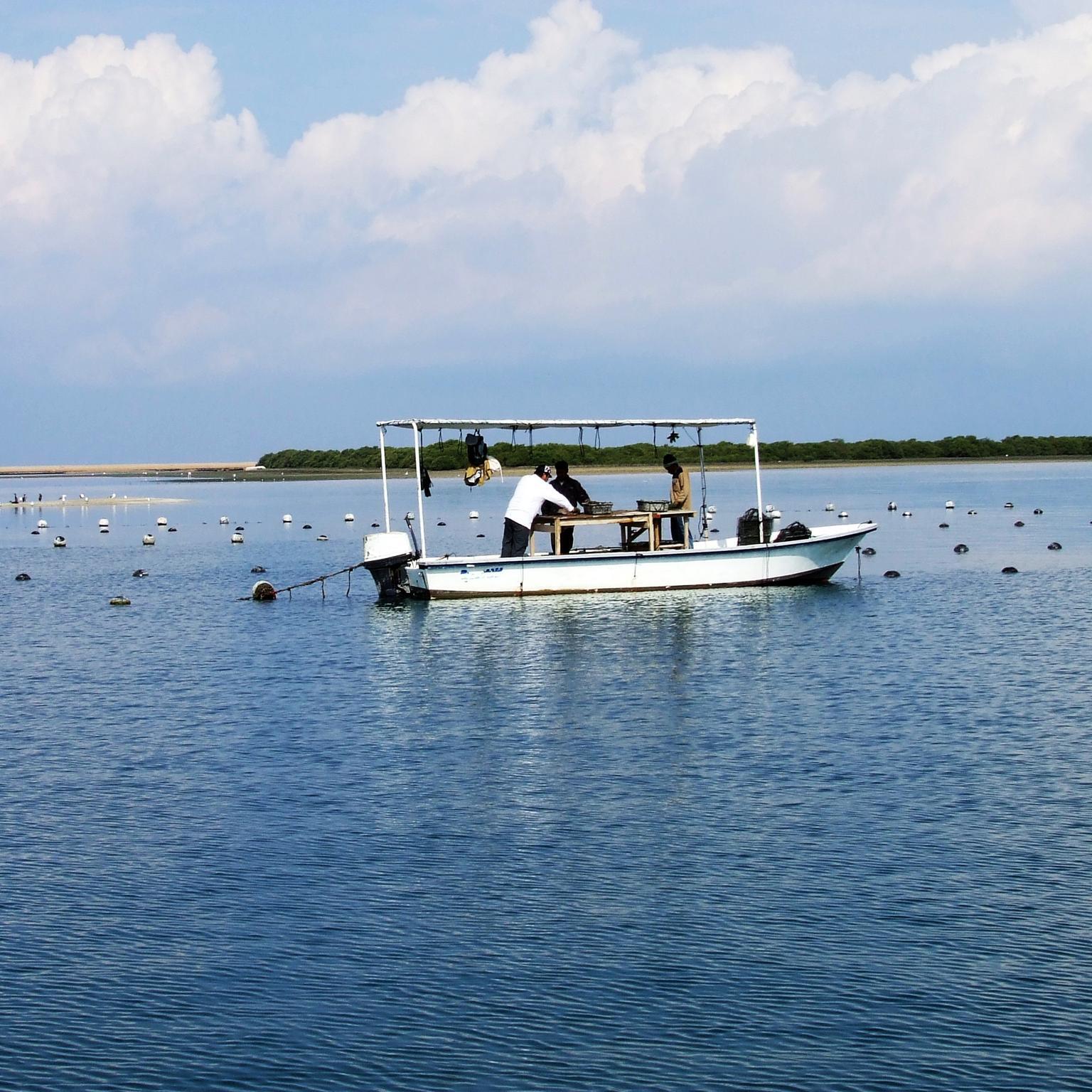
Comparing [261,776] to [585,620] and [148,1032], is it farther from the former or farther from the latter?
[585,620]

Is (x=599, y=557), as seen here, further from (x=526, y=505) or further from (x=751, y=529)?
(x=751, y=529)

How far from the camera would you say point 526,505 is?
33875mm

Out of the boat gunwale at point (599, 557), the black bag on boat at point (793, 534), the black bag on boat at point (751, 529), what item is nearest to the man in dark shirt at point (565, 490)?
the boat gunwale at point (599, 557)

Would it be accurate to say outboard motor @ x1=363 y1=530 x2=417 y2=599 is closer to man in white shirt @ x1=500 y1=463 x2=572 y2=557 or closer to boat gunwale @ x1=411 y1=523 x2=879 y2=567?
boat gunwale @ x1=411 y1=523 x2=879 y2=567

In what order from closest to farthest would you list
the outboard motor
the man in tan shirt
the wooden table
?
the wooden table, the man in tan shirt, the outboard motor

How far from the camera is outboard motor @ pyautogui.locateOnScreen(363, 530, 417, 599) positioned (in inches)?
1404

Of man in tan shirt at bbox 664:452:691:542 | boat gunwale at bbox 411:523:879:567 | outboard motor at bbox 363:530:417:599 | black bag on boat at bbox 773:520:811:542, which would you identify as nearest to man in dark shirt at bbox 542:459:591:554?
boat gunwale at bbox 411:523:879:567

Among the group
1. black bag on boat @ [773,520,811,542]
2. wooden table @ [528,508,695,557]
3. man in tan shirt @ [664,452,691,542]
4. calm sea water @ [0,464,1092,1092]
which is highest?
man in tan shirt @ [664,452,691,542]

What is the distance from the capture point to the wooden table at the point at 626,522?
34281 mm

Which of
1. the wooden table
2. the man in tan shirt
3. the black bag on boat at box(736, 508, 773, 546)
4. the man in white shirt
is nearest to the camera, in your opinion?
the man in white shirt

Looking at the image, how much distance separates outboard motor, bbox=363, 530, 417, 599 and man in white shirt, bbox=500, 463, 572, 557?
2461 millimetres

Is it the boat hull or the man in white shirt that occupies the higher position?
the man in white shirt

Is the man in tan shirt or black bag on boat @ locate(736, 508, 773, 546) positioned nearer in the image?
the man in tan shirt

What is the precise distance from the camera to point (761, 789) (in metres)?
16.2
